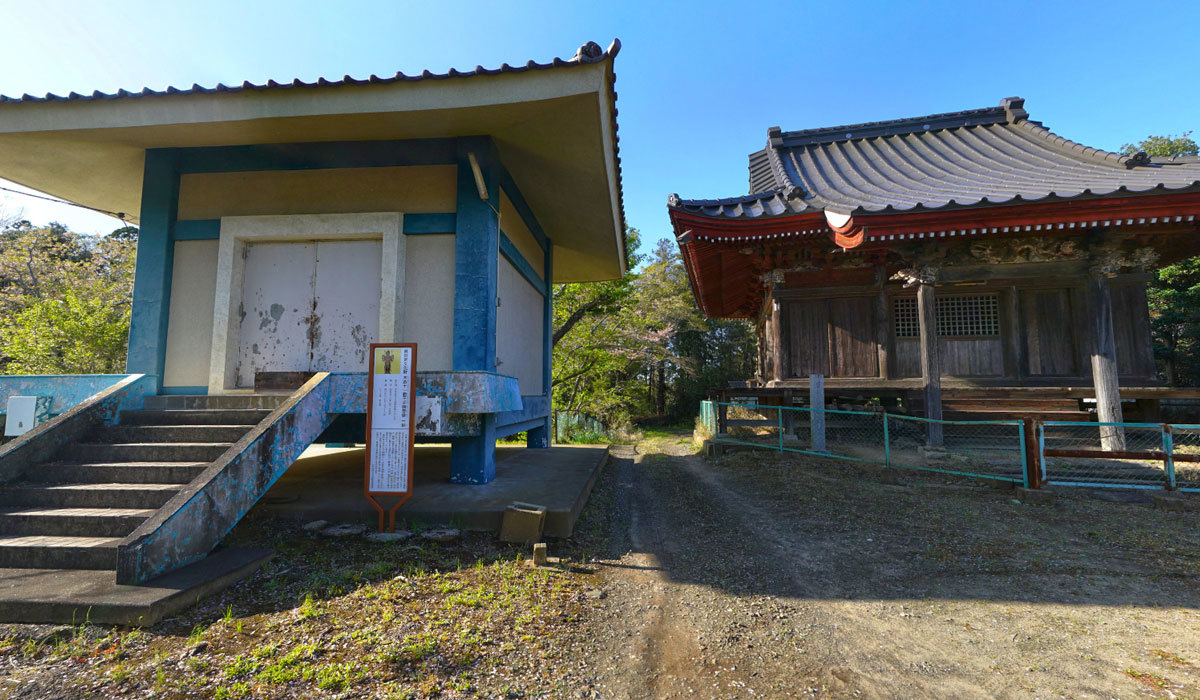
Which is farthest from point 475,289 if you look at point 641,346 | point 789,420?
point 641,346

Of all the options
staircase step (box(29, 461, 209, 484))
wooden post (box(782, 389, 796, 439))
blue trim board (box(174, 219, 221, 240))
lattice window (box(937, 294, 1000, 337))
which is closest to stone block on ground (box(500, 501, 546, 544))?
staircase step (box(29, 461, 209, 484))

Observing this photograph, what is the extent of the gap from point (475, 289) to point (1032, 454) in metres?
7.15

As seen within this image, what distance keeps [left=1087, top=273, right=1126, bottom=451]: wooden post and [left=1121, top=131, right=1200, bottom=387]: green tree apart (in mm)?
13156

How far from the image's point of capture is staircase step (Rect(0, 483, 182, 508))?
146 inches

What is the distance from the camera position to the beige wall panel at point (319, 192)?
608 cm

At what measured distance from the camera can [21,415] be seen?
5.04 metres

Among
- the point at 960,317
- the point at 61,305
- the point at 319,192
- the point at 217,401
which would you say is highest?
the point at 319,192

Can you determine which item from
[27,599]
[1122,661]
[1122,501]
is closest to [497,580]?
[27,599]

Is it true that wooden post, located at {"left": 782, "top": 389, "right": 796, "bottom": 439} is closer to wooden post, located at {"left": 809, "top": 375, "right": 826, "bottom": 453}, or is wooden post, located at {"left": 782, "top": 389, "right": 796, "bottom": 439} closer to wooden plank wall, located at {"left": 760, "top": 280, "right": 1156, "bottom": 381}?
wooden post, located at {"left": 809, "top": 375, "right": 826, "bottom": 453}

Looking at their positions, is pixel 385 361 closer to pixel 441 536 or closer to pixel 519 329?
pixel 441 536

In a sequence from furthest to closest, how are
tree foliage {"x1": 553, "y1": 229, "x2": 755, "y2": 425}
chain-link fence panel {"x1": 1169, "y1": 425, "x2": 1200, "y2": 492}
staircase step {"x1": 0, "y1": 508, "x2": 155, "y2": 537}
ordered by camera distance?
tree foliage {"x1": 553, "y1": 229, "x2": 755, "y2": 425}
chain-link fence panel {"x1": 1169, "y1": 425, "x2": 1200, "y2": 492}
staircase step {"x1": 0, "y1": 508, "x2": 155, "y2": 537}

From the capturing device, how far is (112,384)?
534 centimetres

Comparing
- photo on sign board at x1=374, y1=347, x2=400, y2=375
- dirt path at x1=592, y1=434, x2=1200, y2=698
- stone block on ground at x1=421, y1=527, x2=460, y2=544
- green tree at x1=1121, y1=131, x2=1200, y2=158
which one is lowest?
dirt path at x1=592, y1=434, x2=1200, y2=698

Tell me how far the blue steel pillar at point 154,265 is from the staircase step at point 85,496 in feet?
8.34
